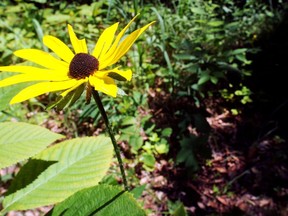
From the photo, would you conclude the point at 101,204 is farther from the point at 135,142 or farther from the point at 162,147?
the point at 162,147

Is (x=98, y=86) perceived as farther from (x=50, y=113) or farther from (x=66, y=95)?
(x=50, y=113)

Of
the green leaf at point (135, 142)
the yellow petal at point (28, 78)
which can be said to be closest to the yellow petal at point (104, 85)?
the yellow petal at point (28, 78)

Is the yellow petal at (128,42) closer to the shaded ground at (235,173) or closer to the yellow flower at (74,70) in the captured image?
the yellow flower at (74,70)

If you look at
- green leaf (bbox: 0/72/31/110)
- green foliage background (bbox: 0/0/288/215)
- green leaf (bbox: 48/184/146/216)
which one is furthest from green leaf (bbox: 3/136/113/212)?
green foliage background (bbox: 0/0/288/215)

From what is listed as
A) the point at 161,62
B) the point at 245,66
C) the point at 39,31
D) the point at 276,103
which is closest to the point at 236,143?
the point at 276,103

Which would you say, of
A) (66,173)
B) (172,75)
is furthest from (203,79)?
(66,173)

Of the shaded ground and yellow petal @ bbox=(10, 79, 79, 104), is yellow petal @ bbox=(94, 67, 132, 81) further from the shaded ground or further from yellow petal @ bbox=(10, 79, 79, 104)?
the shaded ground
